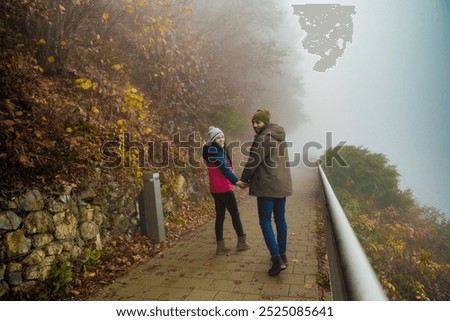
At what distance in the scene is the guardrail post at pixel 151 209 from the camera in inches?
214

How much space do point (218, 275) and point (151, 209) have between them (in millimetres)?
1954

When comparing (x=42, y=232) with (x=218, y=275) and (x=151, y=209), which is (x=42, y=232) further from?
(x=218, y=275)

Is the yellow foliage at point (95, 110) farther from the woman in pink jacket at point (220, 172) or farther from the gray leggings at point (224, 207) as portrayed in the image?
the gray leggings at point (224, 207)

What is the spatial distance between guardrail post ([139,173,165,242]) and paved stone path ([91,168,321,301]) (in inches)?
18.3

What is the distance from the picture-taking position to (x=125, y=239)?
526 cm

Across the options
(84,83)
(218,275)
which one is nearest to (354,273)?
(218,275)

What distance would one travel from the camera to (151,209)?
5.49 m

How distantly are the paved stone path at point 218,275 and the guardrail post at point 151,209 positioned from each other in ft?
1.52

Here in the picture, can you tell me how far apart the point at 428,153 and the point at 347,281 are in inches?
4653

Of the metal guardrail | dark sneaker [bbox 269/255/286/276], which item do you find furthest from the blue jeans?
the metal guardrail

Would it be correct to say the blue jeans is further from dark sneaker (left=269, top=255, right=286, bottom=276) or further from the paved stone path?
the paved stone path

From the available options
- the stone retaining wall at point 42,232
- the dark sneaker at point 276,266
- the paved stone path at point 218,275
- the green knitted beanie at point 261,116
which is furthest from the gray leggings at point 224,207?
the stone retaining wall at point 42,232

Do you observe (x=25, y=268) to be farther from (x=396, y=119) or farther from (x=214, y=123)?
(x=396, y=119)

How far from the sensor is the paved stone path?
11.8ft
